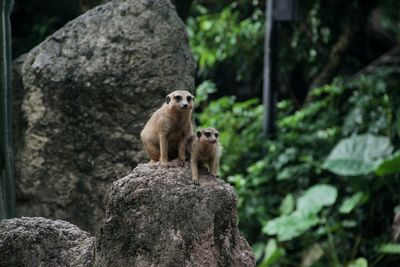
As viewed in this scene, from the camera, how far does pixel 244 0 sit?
12617 mm

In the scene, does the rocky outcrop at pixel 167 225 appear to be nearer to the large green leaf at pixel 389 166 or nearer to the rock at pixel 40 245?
the rock at pixel 40 245

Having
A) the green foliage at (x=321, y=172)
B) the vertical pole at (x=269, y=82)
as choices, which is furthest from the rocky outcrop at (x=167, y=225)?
the vertical pole at (x=269, y=82)

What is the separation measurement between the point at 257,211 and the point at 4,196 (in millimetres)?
4531

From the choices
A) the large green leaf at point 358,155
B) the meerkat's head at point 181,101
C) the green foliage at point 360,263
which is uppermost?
the meerkat's head at point 181,101

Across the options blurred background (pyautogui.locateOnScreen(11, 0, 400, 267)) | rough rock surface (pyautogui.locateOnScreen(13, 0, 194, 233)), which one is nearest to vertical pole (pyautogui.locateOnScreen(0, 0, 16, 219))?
rough rock surface (pyautogui.locateOnScreen(13, 0, 194, 233))

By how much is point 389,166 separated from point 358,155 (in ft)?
2.12

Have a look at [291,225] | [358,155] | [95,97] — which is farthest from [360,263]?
[95,97]

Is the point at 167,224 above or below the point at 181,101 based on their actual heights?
below

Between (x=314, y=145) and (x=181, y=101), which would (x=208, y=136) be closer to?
(x=181, y=101)

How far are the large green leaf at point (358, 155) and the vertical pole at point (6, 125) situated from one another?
424cm

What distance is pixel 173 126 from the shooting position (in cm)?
503

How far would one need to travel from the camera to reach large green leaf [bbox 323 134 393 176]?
993 cm

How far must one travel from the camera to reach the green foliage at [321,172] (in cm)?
1006

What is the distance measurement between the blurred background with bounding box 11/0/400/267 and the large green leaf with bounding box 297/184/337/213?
0.02 meters
